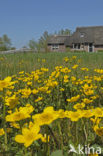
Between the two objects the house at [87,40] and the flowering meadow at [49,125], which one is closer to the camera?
the flowering meadow at [49,125]

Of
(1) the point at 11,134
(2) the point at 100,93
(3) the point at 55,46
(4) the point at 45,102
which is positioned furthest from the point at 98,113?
(3) the point at 55,46

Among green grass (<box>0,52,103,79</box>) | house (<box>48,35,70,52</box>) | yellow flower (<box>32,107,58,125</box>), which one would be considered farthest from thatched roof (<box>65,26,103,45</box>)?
yellow flower (<box>32,107,58,125</box>)

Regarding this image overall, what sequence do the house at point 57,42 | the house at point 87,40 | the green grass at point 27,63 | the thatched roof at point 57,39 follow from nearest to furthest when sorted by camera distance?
the green grass at point 27,63
the house at point 87,40
the house at point 57,42
the thatched roof at point 57,39

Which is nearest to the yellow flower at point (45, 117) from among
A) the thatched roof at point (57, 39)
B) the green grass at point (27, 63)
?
the green grass at point (27, 63)

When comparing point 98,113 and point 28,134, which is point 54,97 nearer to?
point 98,113

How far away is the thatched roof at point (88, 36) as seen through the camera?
29484 millimetres

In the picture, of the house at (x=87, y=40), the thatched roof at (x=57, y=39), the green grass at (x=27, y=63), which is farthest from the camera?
the thatched roof at (x=57, y=39)

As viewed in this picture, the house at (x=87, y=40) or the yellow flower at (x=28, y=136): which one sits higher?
the house at (x=87, y=40)

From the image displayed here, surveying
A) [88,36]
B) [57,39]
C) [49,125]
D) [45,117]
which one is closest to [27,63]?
[49,125]

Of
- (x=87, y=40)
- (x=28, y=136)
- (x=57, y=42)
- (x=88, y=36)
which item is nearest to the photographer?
(x=28, y=136)

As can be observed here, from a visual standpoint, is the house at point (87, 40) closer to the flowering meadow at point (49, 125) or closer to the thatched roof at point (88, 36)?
the thatched roof at point (88, 36)

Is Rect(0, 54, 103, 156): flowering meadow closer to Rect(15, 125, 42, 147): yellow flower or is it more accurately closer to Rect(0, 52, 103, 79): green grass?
Rect(15, 125, 42, 147): yellow flower

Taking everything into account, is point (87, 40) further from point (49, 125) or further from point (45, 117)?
point (45, 117)

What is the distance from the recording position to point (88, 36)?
30219 millimetres
